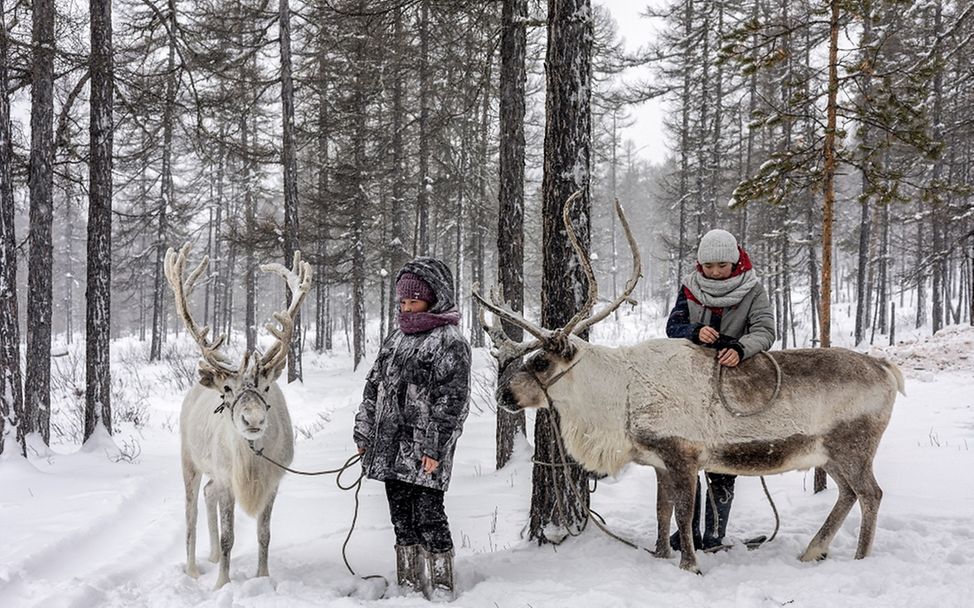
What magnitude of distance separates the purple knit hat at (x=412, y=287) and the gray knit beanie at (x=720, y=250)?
1.93 metres

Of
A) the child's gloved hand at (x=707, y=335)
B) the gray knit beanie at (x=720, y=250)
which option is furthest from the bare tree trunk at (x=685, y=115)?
the child's gloved hand at (x=707, y=335)

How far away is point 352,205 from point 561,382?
1536cm

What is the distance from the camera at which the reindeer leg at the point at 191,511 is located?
4574 mm

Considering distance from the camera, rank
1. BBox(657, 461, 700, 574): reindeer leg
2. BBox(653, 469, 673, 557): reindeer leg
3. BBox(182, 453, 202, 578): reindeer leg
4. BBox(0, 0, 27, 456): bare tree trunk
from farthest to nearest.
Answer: BBox(0, 0, 27, 456): bare tree trunk, BBox(182, 453, 202, 578): reindeer leg, BBox(653, 469, 673, 557): reindeer leg, BBox(657, 461, 700, 574): reindeer leg

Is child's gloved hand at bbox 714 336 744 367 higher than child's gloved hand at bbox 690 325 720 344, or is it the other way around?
child's gloved hand at bbox 690 325 720 344

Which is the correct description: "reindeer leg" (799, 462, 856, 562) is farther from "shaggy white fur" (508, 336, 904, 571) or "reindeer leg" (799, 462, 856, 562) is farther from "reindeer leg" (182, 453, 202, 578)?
"reindeer leg" (182, 453, 202, 578)

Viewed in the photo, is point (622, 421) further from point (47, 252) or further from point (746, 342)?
point (47, 252)

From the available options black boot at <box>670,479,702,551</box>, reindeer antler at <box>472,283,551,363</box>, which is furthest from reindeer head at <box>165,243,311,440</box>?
black boot at <box>670,479,702,551</box>

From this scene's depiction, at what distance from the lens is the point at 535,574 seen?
3.92 meters

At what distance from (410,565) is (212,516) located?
6.52ft

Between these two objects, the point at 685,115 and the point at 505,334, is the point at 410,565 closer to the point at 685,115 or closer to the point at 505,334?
the point at 505,334

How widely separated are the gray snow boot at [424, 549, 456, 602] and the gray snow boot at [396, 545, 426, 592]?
132 mm

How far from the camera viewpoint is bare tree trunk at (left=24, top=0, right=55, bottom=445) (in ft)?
25.4

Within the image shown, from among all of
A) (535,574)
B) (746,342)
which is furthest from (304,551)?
(746,342)
